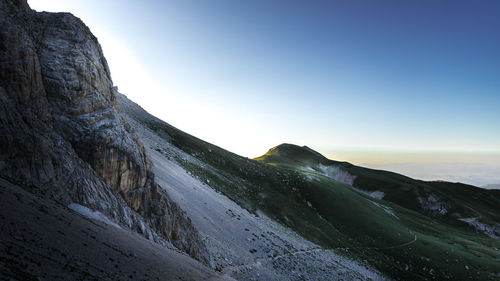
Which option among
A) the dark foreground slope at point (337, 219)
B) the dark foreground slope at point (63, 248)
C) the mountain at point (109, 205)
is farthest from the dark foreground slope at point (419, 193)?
the dark foreground slope at point (63, 248)

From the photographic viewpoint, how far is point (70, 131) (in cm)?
2547

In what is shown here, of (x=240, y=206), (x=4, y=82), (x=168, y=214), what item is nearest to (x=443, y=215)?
(x=240, y=206)

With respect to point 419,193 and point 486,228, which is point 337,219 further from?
point 419,193

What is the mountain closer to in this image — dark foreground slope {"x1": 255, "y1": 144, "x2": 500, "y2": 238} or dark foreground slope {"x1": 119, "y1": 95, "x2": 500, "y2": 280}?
dark foreground slope {"x1": 119, "y1": 95, "x2": 500, "y2": 280}

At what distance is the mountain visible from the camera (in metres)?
15.4

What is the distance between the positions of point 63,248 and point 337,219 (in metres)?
77.4

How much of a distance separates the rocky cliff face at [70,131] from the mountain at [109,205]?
0.11 meters

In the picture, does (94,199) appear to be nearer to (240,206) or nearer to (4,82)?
(4,82)

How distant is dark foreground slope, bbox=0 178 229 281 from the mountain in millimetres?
81

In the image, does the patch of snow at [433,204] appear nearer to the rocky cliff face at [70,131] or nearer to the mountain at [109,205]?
the mountain at [109,205]

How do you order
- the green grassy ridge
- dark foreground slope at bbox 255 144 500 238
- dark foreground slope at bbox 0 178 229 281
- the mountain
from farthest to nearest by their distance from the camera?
the green grassy ridge < dark foreground slope at bbox 255 144 500 238 < the mountain < dark foreground slope at bbox 0 178 229 281

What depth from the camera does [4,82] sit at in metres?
20.8

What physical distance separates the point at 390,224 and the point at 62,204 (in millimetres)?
93383

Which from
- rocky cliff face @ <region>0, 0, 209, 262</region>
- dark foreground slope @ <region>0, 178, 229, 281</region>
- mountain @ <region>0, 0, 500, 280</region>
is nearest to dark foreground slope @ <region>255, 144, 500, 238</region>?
mountain @ <region>0, 0, 500, 280</region>
